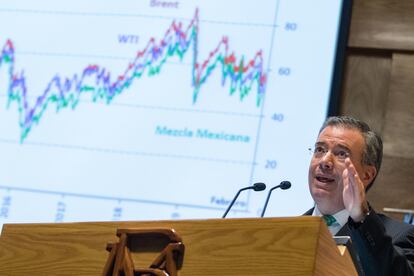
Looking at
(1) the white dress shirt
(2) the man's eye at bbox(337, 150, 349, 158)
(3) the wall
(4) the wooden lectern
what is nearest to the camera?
(4) the wooden lectern

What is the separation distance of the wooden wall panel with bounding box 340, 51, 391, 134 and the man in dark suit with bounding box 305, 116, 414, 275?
4.58ft

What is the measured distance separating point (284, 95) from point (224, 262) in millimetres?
2587

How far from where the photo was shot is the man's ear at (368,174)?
11.6 ft

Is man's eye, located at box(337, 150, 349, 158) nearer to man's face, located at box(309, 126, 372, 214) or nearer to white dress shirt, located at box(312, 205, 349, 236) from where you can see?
man's face, located at box(309, 126, 372, 214)

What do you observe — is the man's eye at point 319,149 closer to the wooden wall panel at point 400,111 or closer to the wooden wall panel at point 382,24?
the wooden wall panel at point 400,111

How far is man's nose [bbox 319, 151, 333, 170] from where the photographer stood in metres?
3.44

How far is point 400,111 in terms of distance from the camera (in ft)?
16.1

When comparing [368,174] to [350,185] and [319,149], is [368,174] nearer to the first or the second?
[319,149]

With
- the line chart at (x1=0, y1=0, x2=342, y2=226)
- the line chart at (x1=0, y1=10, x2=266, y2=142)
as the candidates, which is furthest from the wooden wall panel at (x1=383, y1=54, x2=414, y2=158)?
the line chart at (x1=0, y1=10, x2=266, y2=142)

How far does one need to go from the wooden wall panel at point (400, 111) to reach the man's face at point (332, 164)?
4.49 ft

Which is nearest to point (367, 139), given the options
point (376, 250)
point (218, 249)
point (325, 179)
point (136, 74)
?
point (325, 179)

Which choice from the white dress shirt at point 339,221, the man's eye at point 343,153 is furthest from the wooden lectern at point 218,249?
the man's eye at point 343,153

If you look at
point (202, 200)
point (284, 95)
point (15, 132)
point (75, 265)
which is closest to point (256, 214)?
point (202, 200)

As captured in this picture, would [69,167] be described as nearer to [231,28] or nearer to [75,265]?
[231,28]
